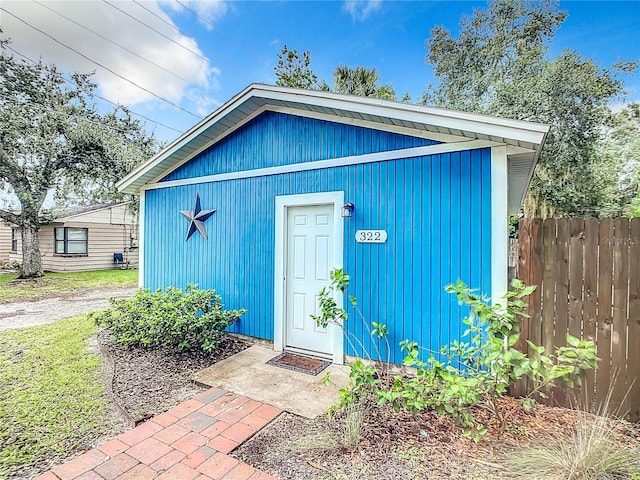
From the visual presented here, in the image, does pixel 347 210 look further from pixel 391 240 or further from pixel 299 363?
pixel 299 363

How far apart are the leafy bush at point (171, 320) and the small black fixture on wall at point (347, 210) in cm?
222

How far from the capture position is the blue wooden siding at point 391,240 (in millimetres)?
3516

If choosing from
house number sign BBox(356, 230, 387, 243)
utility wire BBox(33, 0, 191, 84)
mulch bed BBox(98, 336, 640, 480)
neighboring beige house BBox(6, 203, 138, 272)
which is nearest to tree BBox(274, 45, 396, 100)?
utility wire BBox(33, 0, 191, 84)

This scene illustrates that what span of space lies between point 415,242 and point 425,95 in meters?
13.3

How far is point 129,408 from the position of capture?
3.12 metres

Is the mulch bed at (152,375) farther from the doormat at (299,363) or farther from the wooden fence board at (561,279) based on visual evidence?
the wooden fence board at (561,279)

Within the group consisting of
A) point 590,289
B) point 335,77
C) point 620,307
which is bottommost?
point 620,307

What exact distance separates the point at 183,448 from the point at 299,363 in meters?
1.96

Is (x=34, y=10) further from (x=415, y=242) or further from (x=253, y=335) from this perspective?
(x=415, y=242)

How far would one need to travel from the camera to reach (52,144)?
11.6m

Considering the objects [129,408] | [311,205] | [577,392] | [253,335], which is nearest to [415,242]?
[311,205]

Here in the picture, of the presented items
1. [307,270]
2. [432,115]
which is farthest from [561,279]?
[307,270]

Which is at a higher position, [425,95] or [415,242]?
[425,95]

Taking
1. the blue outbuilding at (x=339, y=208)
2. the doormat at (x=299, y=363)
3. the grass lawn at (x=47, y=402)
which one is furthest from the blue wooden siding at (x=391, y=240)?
the grass lawn at (x=47, y=402)
